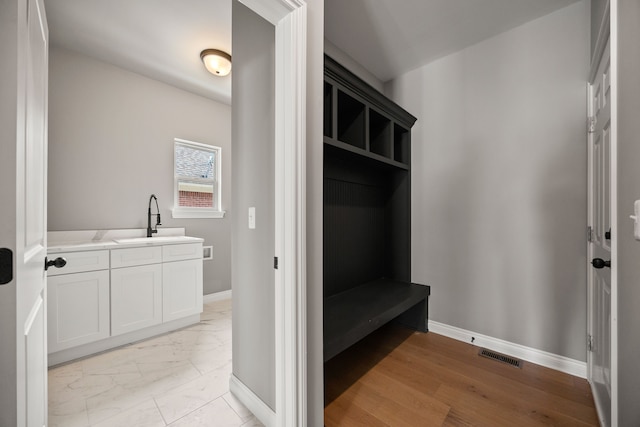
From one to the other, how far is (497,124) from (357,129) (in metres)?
1.25

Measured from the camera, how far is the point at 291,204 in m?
1.24

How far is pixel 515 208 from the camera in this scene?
2217 millimetres

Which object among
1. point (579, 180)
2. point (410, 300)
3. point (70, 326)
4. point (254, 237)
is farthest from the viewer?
point (410, 300)

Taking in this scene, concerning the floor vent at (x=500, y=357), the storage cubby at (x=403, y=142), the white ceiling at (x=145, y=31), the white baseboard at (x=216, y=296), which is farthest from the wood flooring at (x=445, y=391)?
the white ceiling at (x=145, y=31)

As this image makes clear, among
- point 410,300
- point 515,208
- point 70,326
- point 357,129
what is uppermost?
point 357,129

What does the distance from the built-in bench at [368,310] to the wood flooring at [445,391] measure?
1.30ft

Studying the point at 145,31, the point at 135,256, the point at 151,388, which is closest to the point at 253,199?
the point at 151,388

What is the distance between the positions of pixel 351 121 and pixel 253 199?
125 cm

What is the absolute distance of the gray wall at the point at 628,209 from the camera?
40.2 inches

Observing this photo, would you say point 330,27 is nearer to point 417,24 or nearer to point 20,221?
point 417,24

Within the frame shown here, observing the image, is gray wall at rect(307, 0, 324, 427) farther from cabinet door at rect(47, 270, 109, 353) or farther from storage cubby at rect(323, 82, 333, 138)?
cabinet door at rect(47, 270, 109, 353)

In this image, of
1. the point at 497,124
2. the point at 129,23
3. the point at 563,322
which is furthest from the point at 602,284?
the point at 129,23

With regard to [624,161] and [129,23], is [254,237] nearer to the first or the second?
[624,161]

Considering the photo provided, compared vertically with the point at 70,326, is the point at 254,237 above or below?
above
